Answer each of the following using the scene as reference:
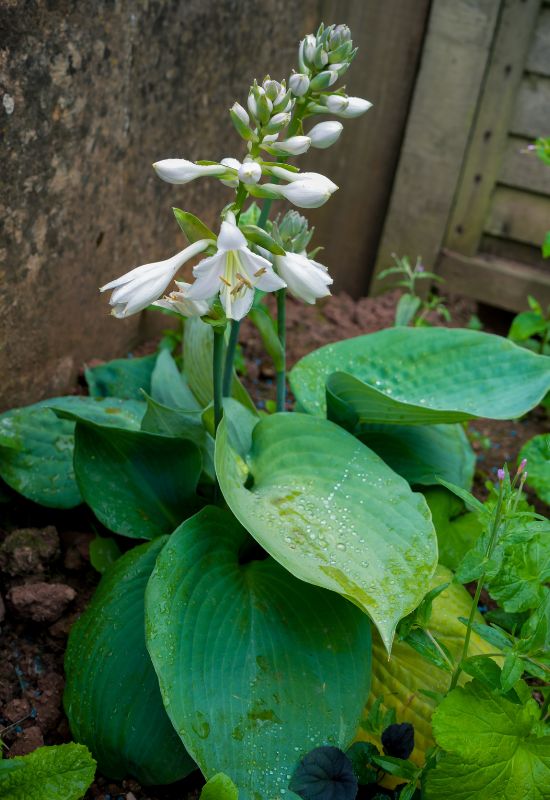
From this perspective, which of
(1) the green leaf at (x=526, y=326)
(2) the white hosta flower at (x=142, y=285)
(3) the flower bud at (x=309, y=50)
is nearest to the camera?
(2) the white hosta flower at (x=142, y=285)

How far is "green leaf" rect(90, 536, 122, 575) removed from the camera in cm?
194

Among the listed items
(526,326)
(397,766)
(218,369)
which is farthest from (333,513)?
(526,326)

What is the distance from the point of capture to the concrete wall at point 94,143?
6.40 ft

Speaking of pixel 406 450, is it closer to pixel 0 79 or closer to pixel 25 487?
pixel 25 487

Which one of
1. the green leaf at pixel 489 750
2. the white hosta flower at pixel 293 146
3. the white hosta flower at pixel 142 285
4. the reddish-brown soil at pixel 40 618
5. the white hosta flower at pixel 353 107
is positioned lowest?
the reddish-brown soil at pixel 40 618

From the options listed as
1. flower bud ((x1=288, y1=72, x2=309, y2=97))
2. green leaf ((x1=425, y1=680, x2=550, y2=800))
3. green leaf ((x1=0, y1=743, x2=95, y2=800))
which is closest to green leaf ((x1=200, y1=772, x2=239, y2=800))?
green leaf ((x1=0, y1=743, x2=95, y2=800))

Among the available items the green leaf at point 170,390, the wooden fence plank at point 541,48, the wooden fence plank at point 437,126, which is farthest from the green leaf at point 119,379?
the wooden fence plank at point 541,48

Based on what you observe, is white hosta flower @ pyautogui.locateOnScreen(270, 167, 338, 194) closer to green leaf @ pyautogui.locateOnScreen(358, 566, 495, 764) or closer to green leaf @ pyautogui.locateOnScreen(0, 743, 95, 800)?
green leaf @ pyautogui.locateOnScreen(358, 566, 495, 764)

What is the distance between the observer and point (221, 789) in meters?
1.36

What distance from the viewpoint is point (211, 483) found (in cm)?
198

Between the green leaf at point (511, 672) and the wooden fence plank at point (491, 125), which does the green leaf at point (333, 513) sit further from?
the wooden fence plank at point (491, 125)

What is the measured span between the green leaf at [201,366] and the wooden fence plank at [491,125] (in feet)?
6.71

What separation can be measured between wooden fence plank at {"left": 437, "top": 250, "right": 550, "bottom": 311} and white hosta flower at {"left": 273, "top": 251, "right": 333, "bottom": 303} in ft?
8.38

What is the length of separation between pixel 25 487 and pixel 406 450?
0.95 meters
